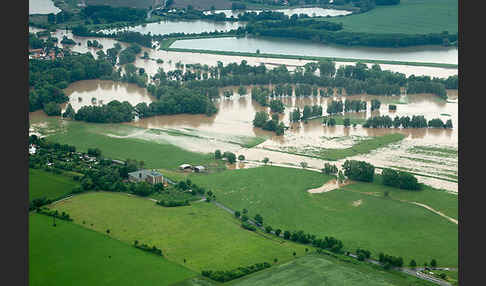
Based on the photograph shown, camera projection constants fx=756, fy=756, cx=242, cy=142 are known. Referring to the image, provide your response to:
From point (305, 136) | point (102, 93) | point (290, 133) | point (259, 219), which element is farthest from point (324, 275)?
point (102, 93)

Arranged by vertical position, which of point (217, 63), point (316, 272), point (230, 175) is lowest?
point (316, 272)

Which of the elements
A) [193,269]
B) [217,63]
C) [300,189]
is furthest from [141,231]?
[217,63]

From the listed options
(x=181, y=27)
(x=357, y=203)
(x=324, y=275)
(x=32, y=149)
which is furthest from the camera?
(x=181, y=27)

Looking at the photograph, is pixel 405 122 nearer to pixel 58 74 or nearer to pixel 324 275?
pixel 324 275

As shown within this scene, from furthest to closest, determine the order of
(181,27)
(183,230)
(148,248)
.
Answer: (181,27) < (183,230) < (148,248)

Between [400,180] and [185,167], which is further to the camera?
[185,167]

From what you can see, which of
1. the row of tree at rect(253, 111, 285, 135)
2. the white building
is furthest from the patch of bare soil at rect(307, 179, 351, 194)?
the white building

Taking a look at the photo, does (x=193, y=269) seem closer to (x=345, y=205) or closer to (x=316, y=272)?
(x=316, y=272)

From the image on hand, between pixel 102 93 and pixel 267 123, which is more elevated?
pixel 102 93
